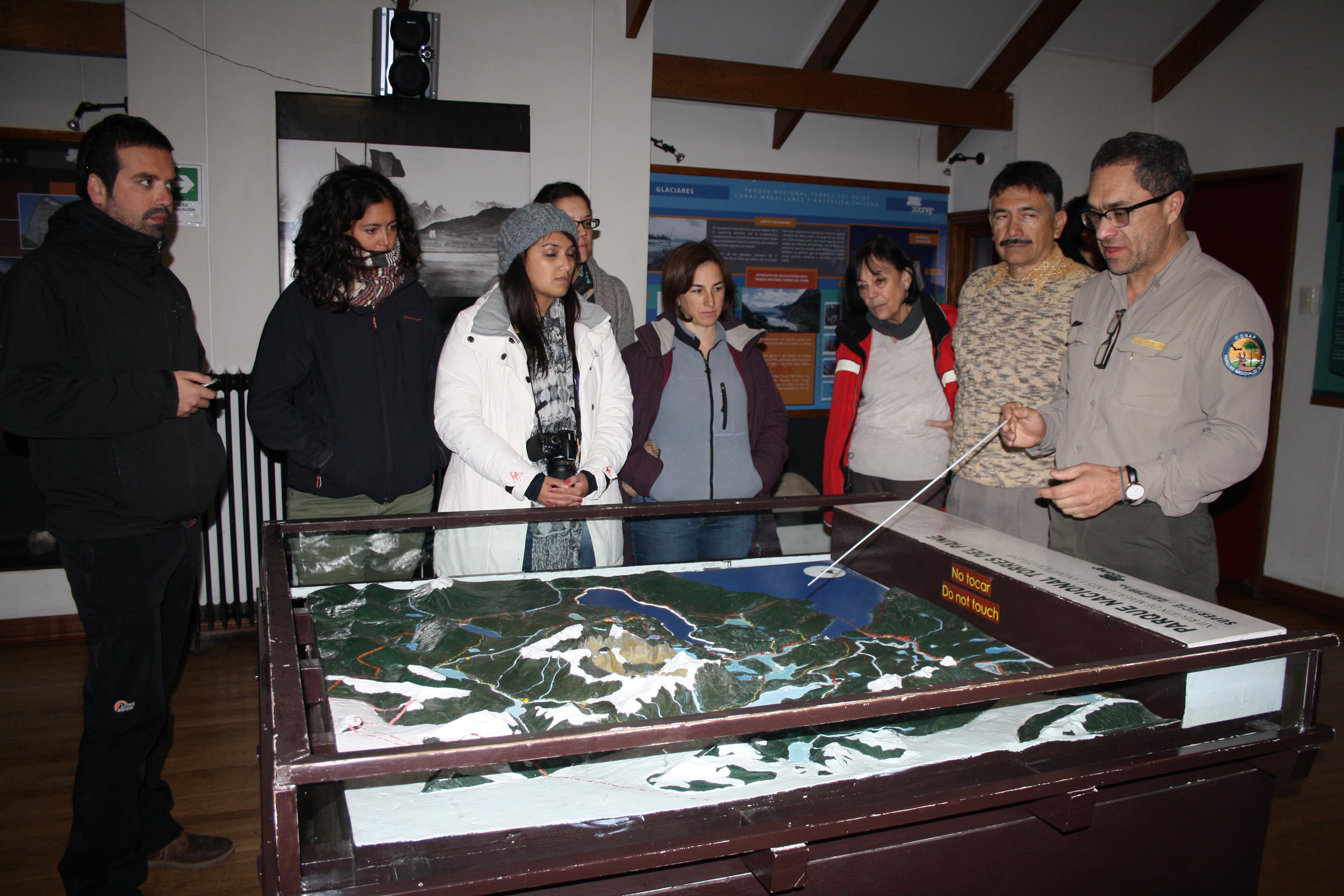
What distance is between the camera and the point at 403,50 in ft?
11.7

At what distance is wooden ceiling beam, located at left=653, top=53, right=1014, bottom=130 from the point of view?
4387 millimetres

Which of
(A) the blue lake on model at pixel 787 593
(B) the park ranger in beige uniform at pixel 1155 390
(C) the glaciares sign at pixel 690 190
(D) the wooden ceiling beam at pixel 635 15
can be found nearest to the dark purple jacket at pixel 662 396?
(A) the blue lake on model at pixel 787 593

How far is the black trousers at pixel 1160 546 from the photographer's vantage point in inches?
69.8

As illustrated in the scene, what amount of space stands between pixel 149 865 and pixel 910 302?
2.71 meters

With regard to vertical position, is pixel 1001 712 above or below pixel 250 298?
below

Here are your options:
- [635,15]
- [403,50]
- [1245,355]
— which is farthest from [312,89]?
[1245,355]

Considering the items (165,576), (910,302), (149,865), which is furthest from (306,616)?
(910,302)

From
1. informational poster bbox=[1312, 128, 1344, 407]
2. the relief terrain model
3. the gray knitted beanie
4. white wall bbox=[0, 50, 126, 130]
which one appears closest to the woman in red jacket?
the relief terrain model

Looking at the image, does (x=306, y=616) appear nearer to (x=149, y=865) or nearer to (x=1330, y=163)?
(x=149, y=865)

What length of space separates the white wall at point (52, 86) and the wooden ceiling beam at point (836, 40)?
131 inches

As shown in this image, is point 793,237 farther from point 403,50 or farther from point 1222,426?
point 1222,426

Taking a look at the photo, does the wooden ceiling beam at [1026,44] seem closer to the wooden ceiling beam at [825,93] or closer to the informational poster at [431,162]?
the wooden ceiling beam at [825,93]

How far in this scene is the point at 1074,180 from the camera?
197 inches

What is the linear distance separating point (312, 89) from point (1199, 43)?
15.2ft
